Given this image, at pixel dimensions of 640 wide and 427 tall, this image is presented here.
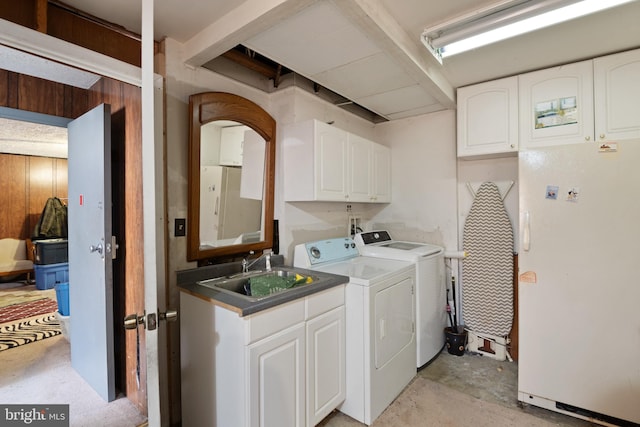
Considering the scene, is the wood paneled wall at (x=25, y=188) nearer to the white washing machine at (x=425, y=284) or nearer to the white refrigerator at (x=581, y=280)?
the white washing machine at (x=425, y=284)

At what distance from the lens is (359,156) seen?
8.86ft

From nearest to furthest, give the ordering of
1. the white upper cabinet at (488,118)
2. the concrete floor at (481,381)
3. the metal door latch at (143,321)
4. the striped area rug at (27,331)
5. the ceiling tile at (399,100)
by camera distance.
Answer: the metal door latch at (143,321), the concrete floor at (481,381), the white upper cabinet at (488,118), the ceiling tile at (399,100), the striped area rug at (27,331)

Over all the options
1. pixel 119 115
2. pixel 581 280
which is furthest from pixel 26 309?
pixel 581 280

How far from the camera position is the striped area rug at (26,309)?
11.2 feet

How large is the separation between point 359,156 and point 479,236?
134 centimetres

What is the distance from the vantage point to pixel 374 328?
1864 millimetres

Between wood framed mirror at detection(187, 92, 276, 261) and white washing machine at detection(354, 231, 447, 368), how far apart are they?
1023mm

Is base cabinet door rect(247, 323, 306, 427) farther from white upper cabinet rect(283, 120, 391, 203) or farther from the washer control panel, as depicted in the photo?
white upper cabinet rect(283, 120, 391, 203)

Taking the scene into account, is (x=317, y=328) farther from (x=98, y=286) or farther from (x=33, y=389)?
(x=33, y=389)

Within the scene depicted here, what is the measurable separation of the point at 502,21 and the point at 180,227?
84.2 inches

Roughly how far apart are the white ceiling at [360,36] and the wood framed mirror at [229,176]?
38 cm

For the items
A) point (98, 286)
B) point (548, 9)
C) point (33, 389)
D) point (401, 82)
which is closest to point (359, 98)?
point (401, 82)

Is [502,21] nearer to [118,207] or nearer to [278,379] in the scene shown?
[278,379]

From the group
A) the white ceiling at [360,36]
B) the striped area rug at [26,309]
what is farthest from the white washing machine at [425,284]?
the striped area rug at [26,309]
